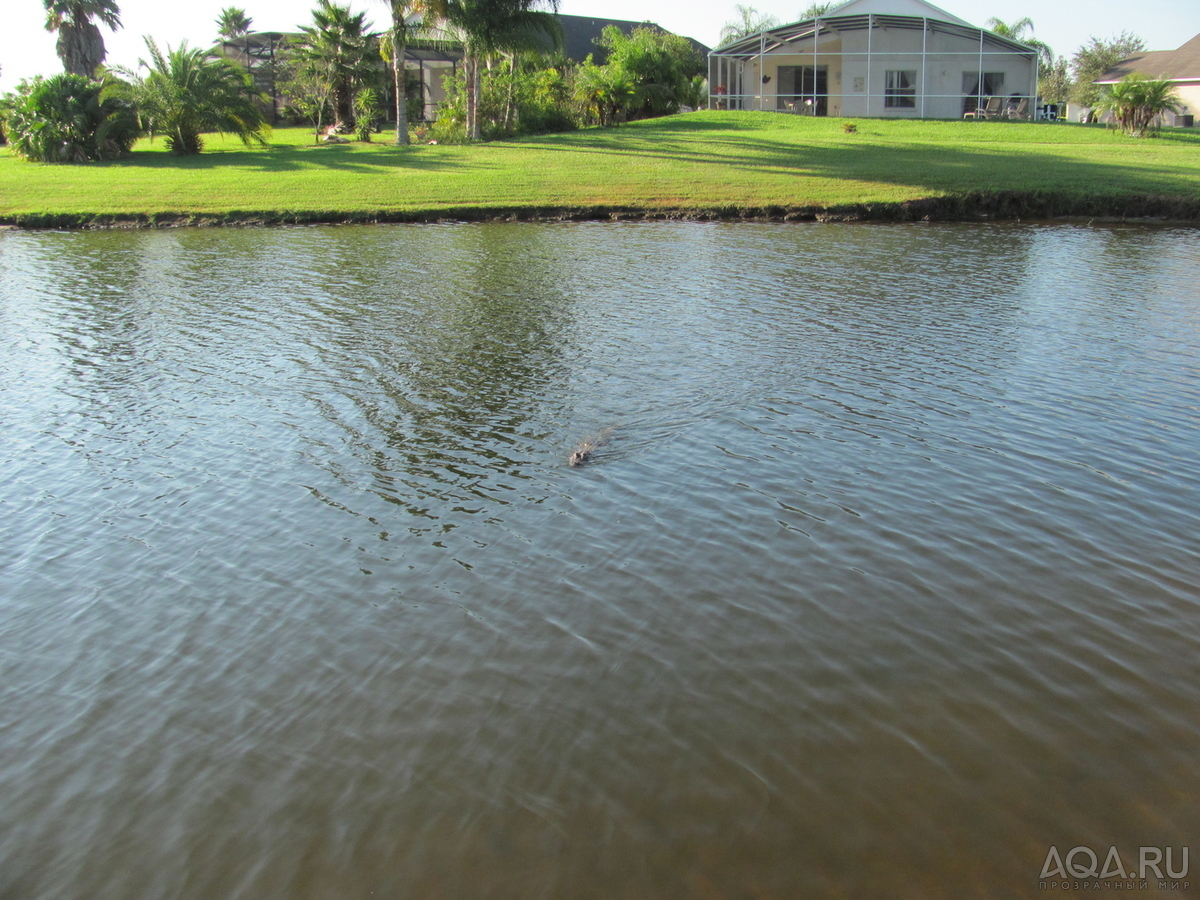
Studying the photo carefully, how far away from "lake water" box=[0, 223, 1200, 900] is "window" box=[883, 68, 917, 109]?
32470 mm

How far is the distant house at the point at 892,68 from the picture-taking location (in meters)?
40.0

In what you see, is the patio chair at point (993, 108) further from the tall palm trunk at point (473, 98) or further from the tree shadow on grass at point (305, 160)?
the tree shadow on grass at point (305, 160)

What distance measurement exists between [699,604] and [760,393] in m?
4.96

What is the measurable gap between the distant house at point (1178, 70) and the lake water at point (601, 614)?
42210 millimetres

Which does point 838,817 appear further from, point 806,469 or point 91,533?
point 91,533

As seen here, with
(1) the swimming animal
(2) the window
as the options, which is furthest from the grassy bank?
(1) the swimming animal

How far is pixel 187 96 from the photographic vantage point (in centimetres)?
3703

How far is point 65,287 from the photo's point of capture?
60.6ft

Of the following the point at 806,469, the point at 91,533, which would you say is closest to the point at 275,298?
the point at 91,533

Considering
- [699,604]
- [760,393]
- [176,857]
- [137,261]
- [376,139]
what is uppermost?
[376,139]

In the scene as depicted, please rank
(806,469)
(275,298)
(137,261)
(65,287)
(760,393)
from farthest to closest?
(137,261), (65,287), (275,298), (760,393), (806,469)

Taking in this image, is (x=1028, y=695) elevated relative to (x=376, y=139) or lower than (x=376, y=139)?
lower

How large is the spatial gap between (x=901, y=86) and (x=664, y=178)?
18.6m

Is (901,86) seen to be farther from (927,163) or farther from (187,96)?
(187,96)
